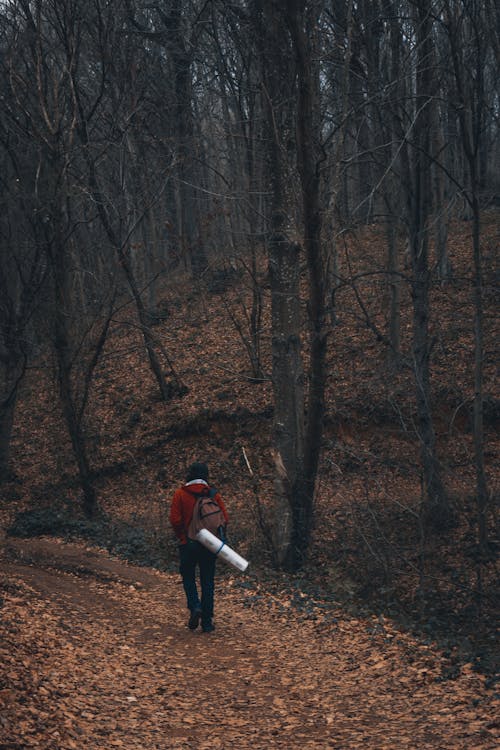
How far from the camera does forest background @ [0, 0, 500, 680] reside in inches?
392

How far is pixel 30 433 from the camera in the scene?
20.7 m

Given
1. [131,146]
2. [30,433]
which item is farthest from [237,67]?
[30,433]

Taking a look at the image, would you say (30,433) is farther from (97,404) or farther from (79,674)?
(79,674)

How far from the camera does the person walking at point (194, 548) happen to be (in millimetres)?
8320

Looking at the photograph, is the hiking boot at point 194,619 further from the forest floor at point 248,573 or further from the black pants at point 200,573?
the forest floor at point 248,573

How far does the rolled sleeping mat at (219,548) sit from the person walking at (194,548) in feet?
0.61

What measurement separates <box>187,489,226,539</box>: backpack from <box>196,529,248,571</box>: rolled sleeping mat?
77mm

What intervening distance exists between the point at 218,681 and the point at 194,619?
5.25 feet

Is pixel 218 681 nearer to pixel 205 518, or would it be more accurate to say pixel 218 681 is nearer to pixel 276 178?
pixel 205 518

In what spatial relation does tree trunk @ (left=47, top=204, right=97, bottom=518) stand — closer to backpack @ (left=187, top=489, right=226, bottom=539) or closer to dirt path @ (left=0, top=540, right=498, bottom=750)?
dirt path @ (left=0, top=540, right=498, bottom=750)

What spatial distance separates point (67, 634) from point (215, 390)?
465 inches

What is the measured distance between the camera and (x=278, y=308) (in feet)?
37.3

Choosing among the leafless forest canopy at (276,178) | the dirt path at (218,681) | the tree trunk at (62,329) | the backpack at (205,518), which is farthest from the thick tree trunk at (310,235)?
the tree trunk at (62,329)

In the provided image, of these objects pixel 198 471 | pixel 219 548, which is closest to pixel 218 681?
pixel 219 548
